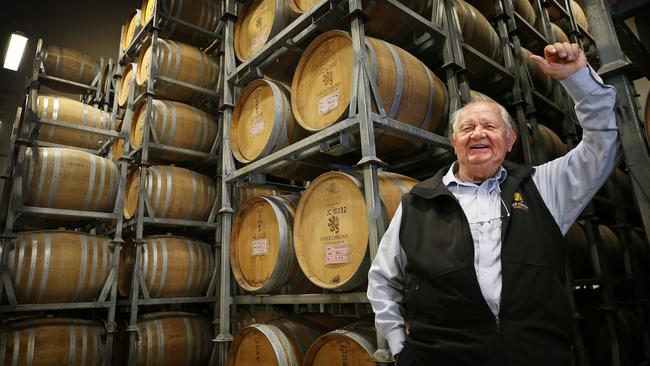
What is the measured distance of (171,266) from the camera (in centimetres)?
496

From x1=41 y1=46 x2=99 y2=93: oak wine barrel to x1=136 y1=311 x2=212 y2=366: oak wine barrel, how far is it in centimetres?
491

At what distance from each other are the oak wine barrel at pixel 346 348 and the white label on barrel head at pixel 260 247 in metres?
0.99

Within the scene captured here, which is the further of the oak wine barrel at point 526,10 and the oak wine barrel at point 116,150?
the oak wine barrel at point 116,150

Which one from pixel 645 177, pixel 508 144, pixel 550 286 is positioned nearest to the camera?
pixel 550 286

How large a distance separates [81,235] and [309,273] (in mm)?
3212

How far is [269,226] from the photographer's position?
344 cm

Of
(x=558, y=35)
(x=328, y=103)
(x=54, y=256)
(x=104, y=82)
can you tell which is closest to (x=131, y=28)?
(x=104, y=82)

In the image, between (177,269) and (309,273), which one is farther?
(177,269)

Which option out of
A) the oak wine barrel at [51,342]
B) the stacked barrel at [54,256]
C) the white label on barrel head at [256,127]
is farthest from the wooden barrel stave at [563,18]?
the oak wine barrel at [51,342]

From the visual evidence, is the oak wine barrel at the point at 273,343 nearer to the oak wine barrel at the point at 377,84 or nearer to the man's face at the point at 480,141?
the oak wine barrel at the point at 377,84

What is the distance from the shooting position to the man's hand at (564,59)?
71.7 inches

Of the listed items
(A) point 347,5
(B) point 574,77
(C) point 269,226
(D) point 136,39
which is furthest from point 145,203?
(B) point 574,77

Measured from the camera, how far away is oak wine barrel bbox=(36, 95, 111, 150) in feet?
18.9

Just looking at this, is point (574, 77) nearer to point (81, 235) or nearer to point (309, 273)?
point (309, 273)
